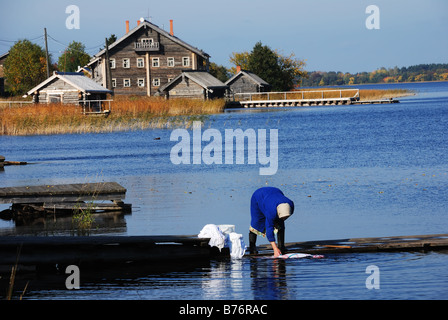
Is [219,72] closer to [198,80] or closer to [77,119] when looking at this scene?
[198,80]

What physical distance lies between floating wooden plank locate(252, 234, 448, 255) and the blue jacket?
23.2 inches

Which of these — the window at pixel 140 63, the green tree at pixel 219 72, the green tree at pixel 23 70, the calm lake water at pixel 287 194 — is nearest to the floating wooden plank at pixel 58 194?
the calm lake water at pixel 287 194

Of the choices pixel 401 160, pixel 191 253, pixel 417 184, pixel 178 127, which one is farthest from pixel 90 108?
pixel 191 253

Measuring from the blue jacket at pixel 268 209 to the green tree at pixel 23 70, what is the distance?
92.8 metres

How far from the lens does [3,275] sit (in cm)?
1205

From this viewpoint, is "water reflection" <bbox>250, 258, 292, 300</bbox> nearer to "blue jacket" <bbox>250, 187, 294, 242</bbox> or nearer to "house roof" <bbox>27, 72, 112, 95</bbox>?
"blue jacket" <bbox>250, 187, 294, 242</bbox>

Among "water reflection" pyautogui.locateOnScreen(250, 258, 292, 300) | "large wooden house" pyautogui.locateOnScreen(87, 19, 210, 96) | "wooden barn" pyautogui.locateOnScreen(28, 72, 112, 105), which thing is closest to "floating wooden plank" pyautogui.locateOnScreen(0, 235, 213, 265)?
"water reflection" pyautogui.locateOnScreen(250, 258, 292, 300)

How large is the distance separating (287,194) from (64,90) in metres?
51.0

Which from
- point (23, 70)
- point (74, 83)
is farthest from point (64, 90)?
point (23, 70)

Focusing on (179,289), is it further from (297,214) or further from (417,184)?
(417,184)

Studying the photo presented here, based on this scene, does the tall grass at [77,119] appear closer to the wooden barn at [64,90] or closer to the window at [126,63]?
the wooden barn at [64,90]

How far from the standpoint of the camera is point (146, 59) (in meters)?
90.6

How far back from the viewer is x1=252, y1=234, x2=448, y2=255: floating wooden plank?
12945 mm
